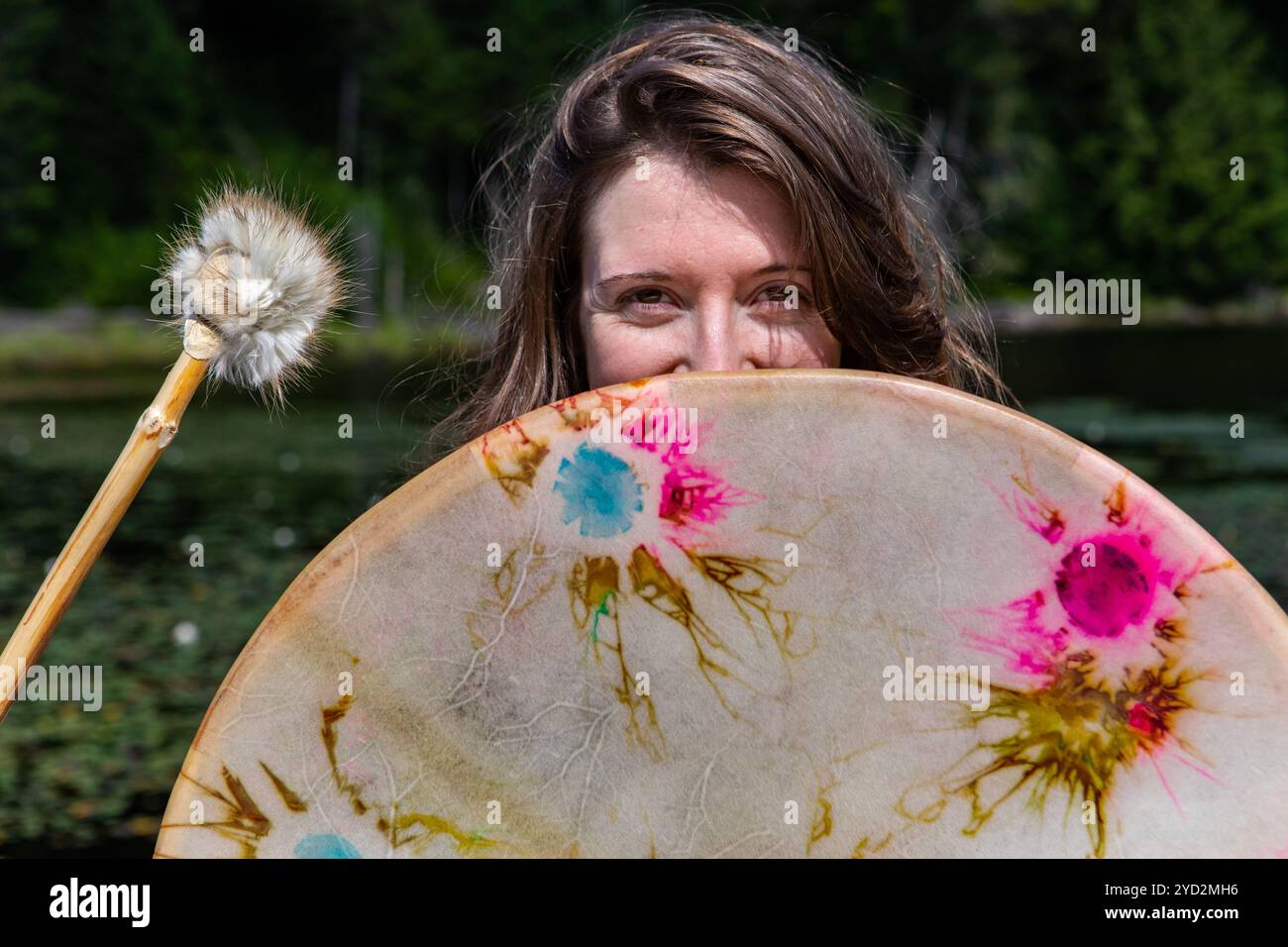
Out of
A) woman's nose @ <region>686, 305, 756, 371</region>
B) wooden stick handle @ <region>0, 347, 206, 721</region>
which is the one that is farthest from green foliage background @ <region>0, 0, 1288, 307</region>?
wooden stick handle @ <region>0, 347, 206, 721</region>

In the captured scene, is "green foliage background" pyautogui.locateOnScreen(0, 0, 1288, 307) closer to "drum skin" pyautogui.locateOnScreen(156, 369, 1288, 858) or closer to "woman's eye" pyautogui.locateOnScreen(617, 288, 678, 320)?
"woman's eye" pyautogui.locateOnScreen(617, 288, 678, 320)

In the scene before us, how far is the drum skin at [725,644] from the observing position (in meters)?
1.25

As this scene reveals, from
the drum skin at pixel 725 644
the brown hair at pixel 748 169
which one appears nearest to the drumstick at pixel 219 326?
the drum skin at pixel 725 644

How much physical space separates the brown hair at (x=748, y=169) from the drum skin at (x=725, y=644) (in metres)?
0.43

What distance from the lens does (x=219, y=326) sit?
132 cm

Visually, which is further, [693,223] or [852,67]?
[852,67]

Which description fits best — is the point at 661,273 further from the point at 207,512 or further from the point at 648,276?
the point at 207,512

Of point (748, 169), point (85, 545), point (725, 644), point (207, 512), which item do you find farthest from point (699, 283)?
point (207, 512)

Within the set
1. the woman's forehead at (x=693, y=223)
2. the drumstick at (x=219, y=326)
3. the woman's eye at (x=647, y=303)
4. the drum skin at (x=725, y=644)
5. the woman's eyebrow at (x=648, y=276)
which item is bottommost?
the drum skin at (x=725, y=644)

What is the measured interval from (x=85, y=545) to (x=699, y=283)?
68cm

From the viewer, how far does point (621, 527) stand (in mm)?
1289

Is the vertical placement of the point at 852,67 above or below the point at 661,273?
above

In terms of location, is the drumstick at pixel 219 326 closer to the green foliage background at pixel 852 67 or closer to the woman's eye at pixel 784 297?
the woman's eye at pixel 784 297
